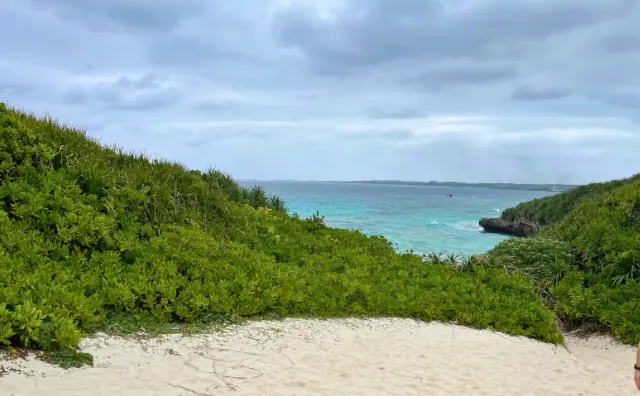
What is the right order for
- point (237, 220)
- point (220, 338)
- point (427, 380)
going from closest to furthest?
point (427, 380)
point (220, 338)
point (237, 220)

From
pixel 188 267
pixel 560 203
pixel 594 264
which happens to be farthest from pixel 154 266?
pixel 560 203

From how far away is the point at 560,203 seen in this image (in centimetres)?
3841

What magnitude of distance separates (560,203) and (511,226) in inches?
321

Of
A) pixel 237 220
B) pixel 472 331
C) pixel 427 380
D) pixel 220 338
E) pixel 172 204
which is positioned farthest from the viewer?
pixel 237 220

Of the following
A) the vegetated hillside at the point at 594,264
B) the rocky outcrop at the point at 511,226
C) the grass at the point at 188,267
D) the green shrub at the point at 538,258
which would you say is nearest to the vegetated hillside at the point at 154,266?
the grass at the point at 188,267

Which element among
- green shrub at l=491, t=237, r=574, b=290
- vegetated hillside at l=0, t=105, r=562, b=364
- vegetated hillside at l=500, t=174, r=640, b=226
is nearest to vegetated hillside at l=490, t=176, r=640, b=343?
green shrub at l=491, t=237, r=574, b=290

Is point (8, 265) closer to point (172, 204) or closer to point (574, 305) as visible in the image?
point (172, 204)

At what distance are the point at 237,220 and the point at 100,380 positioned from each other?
30.6ft

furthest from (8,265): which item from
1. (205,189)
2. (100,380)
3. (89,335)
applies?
(205,189)

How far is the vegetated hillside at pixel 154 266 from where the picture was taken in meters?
7.30

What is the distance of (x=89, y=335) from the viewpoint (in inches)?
261

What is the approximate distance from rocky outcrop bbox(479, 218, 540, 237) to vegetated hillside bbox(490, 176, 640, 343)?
2464cm

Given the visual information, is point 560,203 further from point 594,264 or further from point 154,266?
point 154,266

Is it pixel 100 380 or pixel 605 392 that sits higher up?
pixel 100 380
